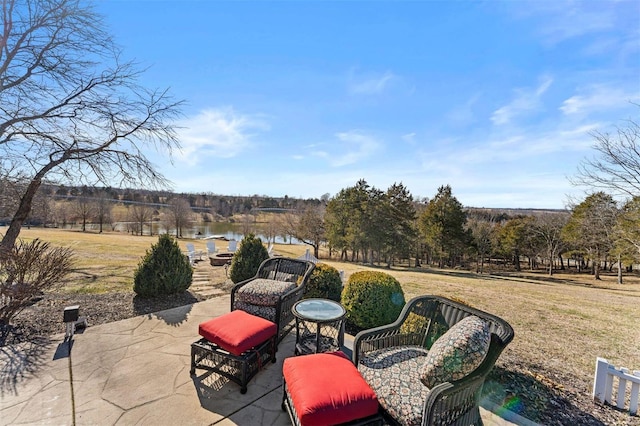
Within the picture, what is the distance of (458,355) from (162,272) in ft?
17.2

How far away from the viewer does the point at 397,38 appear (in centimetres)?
560

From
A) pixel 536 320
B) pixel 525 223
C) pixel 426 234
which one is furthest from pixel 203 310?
pixel 525 223

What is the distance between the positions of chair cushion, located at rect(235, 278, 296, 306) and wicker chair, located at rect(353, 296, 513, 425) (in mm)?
1527

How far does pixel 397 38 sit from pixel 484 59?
1941 millimetres

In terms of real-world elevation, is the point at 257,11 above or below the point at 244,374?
above

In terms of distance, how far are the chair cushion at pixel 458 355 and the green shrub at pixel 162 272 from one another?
195 inches

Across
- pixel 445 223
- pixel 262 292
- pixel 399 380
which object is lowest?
pixel 399 380

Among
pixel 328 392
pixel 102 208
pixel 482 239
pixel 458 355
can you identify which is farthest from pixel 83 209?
pixel 482 239

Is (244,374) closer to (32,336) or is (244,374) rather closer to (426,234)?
(32,336)

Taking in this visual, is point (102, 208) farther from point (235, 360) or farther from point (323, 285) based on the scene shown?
point (235, 360)

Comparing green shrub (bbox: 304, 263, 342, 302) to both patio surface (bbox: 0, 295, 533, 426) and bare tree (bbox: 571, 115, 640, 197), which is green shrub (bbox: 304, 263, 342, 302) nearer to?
patio surface (bbox: 0, 295, 533, 426)

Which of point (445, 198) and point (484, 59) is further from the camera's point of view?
point (445, 198)

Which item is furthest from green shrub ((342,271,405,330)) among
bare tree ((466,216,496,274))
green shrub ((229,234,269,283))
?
bare tree ((466,216,496,274))

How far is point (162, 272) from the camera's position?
207 inches
